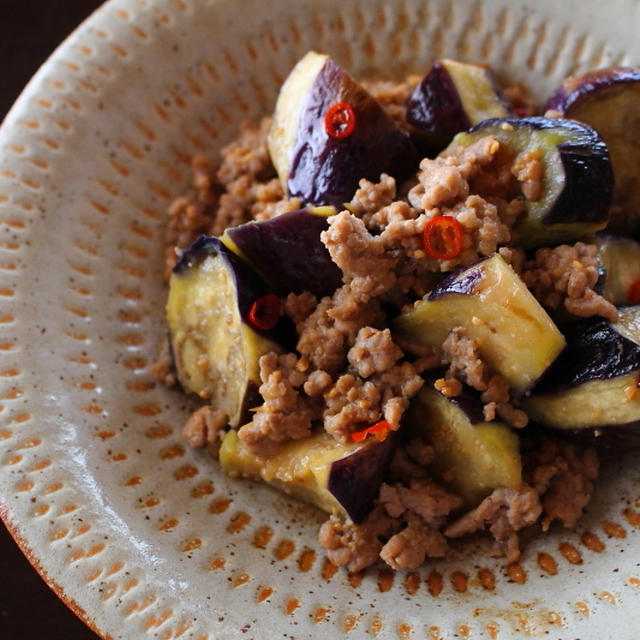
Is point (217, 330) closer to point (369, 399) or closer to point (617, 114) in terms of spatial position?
point (369, 399)

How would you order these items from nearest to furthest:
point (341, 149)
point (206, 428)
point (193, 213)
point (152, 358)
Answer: point (341, 149) < point (206, 428) < point (152, 358) < point (193, 213)

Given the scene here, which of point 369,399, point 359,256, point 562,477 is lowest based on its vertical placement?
point 562,477

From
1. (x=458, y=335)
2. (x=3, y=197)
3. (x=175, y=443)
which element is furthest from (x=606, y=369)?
(x=3, y=197)

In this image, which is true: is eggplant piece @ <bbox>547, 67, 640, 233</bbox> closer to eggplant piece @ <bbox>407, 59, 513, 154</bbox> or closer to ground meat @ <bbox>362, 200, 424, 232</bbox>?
eggplant piece @ <bbox>407, 59, 513, 154</bbox>

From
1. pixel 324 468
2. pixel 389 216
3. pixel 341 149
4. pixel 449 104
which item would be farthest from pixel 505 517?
pixel 449 104

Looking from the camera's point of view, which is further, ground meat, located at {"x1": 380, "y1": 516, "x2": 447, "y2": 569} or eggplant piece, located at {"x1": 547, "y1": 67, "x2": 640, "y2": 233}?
eggplant piece, located at {"x1": 547, "y1": 67, "x2": 640, "y2": 233}

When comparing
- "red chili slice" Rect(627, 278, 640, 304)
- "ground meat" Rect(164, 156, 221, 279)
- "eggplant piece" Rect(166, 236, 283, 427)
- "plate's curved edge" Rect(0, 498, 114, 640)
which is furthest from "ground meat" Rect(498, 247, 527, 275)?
"plate's curved edge" Rect(0, 498, 114, 640)
